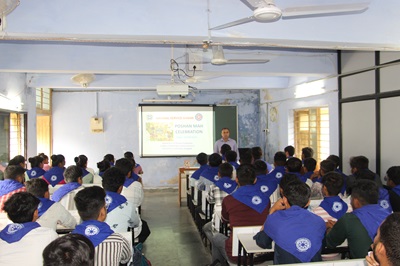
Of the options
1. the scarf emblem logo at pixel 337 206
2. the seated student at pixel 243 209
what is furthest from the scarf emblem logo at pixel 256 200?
the scarf emblem logo at pixel 337 206

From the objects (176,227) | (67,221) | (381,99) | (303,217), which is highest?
(381,99)

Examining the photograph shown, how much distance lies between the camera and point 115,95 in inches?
356

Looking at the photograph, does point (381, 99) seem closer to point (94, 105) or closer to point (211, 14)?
point (211, 14)

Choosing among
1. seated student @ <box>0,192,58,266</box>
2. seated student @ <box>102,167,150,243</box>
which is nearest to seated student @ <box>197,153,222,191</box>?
seated student @ <box>102,167,150,243</box>

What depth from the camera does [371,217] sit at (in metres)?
2.33

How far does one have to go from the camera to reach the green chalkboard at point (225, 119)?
923cm

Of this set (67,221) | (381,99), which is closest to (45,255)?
(67,221)

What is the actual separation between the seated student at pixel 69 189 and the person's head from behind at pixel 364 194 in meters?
2.85

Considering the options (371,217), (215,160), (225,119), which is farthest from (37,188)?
(225,119)

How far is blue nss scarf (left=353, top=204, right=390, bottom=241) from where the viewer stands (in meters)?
2.29

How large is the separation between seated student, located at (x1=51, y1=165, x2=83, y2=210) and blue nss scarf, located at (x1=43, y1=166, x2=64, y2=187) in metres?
1.19

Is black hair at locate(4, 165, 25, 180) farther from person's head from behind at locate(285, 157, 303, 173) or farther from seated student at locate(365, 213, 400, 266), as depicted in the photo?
seated student at locate(365, 213, 400, 266)

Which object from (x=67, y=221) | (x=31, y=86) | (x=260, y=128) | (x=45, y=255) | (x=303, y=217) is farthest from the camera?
(x=260, y=128)

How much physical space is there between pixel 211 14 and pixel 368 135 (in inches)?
132
